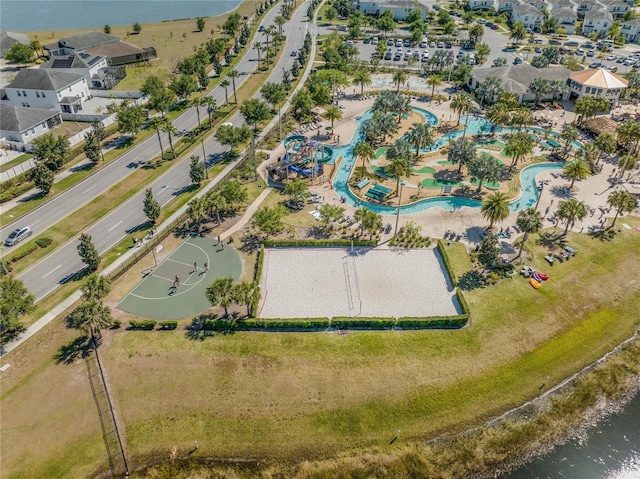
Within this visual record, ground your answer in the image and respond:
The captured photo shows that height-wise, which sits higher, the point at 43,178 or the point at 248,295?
the point at 43,178

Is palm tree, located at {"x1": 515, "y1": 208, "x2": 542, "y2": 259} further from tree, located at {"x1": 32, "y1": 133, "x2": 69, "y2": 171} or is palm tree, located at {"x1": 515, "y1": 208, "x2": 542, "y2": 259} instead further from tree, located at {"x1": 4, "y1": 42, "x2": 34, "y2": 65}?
tree, located at {"x1": 4, "y1": 42, "x2": 34, "y2": 65}

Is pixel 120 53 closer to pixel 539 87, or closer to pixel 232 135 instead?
→ pixel 232 135

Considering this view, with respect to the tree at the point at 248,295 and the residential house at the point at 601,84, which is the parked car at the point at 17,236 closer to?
the tree at the point at 248,295

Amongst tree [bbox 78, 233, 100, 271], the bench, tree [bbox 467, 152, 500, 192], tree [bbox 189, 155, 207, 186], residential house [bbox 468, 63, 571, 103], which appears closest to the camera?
tree [bbox 78, 233, 100, 271]

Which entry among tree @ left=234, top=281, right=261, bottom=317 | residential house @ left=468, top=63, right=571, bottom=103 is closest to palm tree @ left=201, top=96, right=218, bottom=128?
tree @ left=234, top=281, right=261, bottom=317

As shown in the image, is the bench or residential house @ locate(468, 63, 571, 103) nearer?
the bench

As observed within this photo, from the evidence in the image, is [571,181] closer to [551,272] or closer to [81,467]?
[551,272]

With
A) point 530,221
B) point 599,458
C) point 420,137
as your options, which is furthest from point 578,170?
point 599,458
